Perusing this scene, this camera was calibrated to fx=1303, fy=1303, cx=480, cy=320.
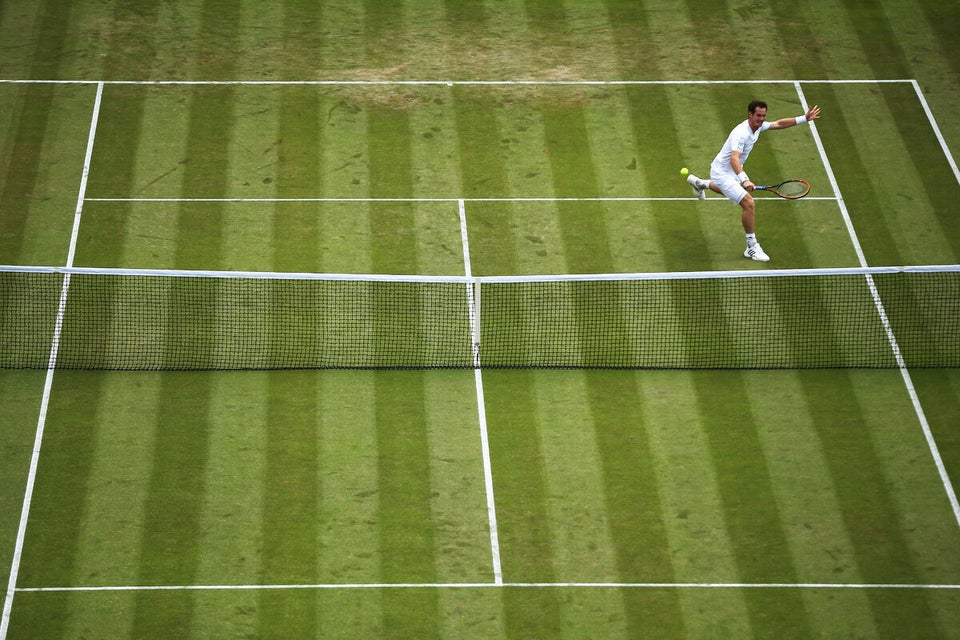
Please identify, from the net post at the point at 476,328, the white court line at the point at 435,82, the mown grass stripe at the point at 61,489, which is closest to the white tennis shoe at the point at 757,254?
the net post at the point at 476,328


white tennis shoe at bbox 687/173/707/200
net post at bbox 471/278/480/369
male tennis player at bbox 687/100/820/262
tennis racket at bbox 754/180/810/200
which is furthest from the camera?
white tennis shoe at bbox 687/173/707/200

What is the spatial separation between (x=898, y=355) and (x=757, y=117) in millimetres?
3433

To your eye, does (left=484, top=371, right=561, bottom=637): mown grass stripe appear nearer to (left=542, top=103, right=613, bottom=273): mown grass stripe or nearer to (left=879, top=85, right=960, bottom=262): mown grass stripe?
(left=542, top=103, right=613, bottom=273): mown grass stripe

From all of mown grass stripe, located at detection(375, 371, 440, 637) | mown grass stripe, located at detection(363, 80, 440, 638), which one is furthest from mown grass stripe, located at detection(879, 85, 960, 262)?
mown grass stripe, located at detection(375, 371, 440, 637)

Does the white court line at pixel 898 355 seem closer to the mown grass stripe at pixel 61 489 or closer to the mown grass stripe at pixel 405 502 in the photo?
the mown grass stripe at pixel 405 502

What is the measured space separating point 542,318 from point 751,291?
8.86 ft

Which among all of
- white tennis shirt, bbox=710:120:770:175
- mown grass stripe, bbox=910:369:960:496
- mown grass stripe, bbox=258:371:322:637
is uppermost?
white tennis shirt, bbox=710:120:770:175

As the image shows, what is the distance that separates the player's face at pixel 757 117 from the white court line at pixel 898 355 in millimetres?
2187

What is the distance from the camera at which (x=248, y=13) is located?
22.0m

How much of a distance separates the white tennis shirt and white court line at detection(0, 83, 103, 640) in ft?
26.7

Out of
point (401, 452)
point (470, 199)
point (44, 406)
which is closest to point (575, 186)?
point (470, 199)

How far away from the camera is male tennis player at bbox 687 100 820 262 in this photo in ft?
53.6

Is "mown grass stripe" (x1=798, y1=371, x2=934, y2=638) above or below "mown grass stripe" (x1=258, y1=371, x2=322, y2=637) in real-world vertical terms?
above

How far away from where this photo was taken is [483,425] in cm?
1434
